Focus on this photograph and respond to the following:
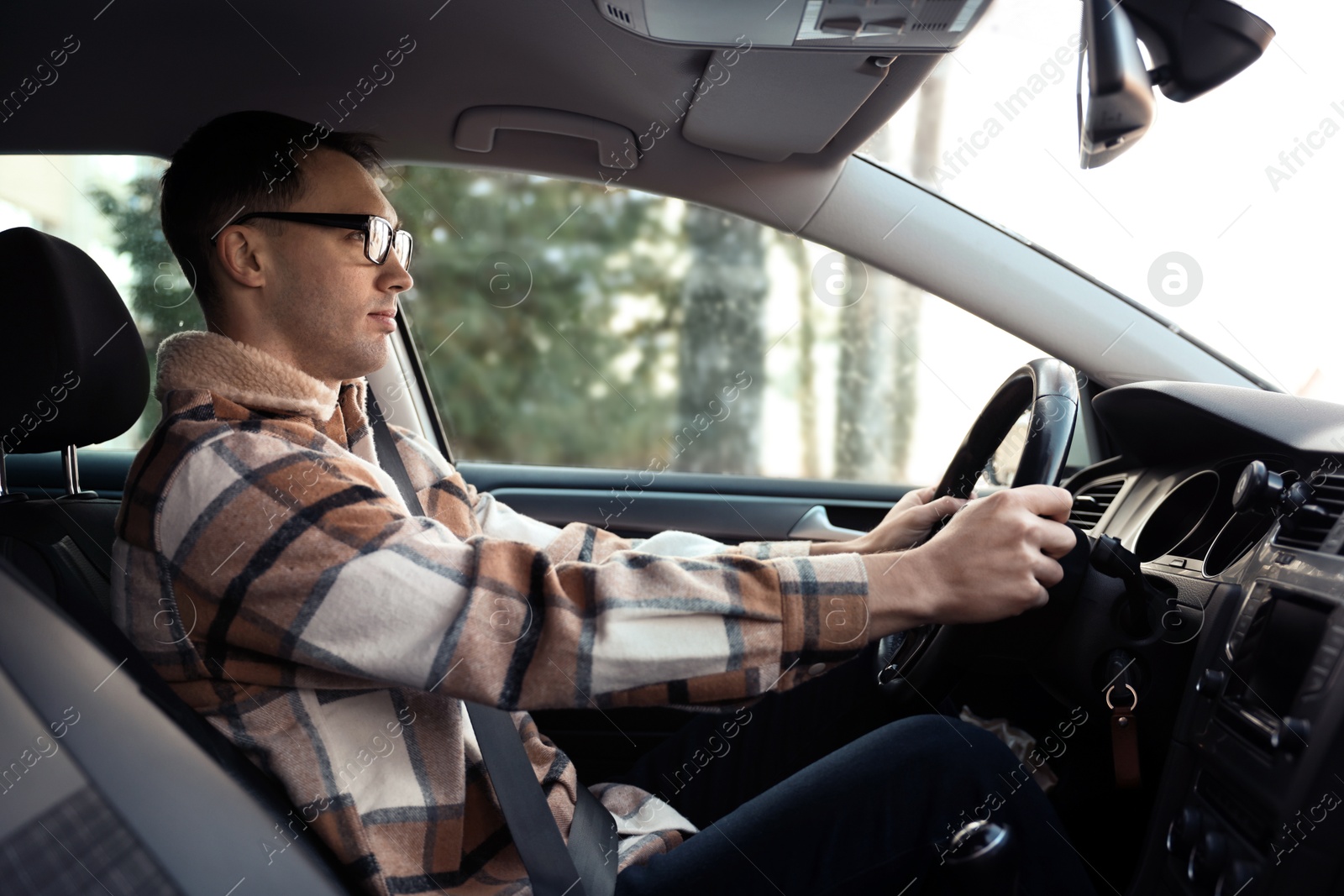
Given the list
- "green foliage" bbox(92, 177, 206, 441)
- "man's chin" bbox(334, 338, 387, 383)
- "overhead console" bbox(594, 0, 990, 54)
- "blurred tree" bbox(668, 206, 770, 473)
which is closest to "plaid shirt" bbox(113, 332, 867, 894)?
"man's chin" bbox(334, 338, 387, 383)

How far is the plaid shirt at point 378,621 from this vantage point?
0.92 meters

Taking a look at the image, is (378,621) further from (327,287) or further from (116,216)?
(116,216)

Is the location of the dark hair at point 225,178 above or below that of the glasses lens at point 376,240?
above

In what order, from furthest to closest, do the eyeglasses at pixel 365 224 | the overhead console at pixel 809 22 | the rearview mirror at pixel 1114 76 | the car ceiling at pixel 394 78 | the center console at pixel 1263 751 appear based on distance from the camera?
the car ceiling at pixel 394 78 → the eyeglasses at pixel 365 224 → the overhead console at pixel 809 22 → the rearview mirror at pixel 1114 76 → the center console at pixel 1263 751

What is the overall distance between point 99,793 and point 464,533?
0.62 meters

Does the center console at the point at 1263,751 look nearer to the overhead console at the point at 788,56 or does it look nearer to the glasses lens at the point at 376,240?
the overhead console at the point at 788,56

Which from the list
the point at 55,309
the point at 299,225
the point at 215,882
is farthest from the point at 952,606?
the point at 55,309

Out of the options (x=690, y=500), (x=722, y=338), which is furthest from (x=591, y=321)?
(x=690, y=500)

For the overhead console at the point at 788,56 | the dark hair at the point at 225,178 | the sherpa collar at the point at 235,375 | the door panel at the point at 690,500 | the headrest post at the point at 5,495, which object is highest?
the overhead console at the point at 788,56

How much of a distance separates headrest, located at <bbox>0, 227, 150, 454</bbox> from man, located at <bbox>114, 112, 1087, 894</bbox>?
0.14 metres

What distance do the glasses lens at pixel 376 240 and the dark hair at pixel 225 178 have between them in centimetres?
10

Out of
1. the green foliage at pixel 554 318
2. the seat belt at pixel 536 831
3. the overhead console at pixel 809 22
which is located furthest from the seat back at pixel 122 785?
the green foliage at pixel 554 318

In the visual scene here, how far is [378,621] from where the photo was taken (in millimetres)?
914

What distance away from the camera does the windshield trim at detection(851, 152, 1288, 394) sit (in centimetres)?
147
